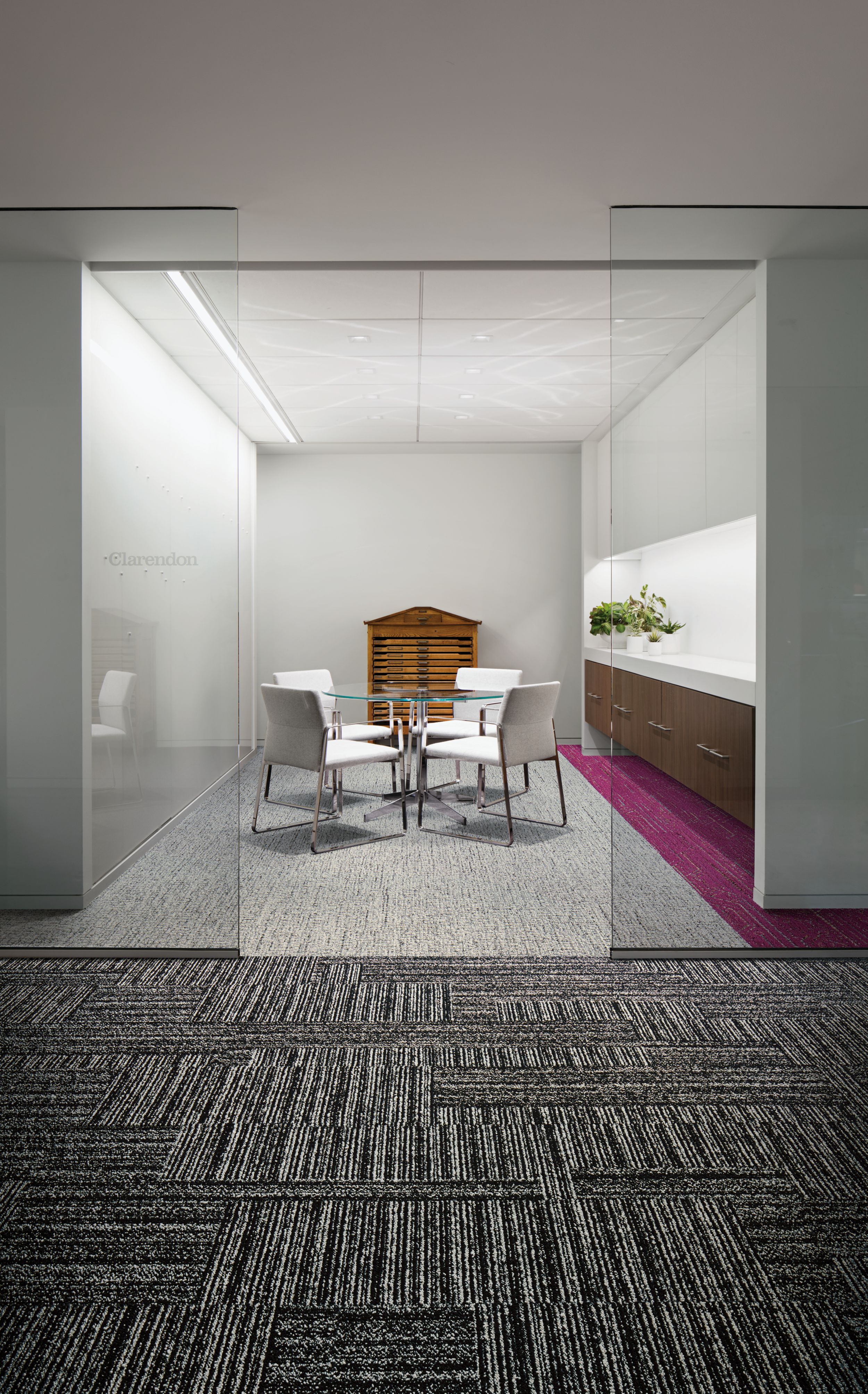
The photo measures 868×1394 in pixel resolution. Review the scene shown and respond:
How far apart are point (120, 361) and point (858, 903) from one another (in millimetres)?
3564

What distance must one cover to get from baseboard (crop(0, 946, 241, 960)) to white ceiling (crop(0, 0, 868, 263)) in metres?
2.76

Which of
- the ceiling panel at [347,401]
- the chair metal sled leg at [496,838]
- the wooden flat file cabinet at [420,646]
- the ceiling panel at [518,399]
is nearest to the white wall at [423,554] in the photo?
the wooden flat file cabinet at [420,646]

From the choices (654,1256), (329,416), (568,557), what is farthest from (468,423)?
(654,1256)

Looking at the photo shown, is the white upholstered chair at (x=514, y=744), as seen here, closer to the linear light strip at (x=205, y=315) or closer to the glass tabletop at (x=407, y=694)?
the glass tabletop at (x=407, y=694)

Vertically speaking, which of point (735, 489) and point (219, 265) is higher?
point (219, 265)

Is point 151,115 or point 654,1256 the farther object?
point 151,115

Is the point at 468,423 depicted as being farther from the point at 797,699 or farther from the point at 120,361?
the point at 797,699

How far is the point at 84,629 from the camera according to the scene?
337cm

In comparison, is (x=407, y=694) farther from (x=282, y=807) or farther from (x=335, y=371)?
(x=335, y=371)

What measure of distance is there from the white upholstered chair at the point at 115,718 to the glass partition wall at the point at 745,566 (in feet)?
6.45

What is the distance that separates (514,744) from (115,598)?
2.33m

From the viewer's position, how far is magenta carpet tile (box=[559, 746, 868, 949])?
3273 mm

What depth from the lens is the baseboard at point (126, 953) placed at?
3.29 m

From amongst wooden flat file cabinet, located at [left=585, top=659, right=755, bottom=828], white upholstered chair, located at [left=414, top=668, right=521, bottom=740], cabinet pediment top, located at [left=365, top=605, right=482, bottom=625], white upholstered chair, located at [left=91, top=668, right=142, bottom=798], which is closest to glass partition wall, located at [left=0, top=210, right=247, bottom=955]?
white upholstered chair, located at [left=91, top=668, right=142, bottom=798]
